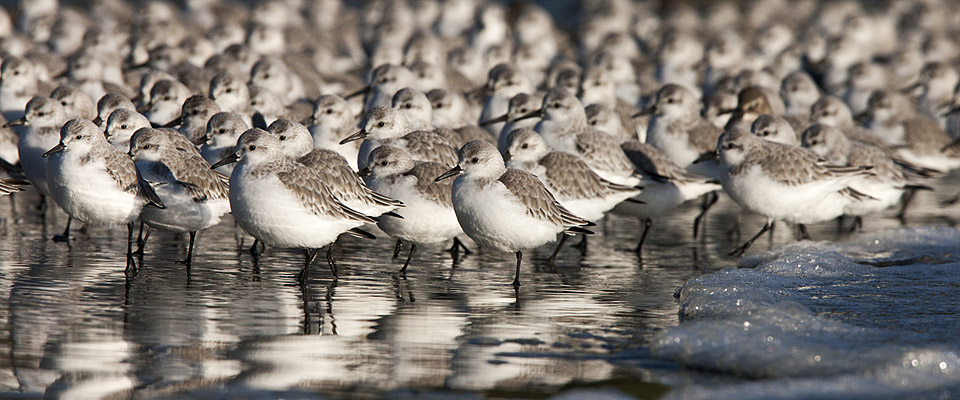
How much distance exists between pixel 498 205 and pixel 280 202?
5.03 feet

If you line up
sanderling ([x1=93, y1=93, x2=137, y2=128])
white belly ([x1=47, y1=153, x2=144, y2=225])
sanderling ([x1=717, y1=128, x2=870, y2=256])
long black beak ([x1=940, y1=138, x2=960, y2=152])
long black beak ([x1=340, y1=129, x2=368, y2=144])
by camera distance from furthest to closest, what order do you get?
long black beak ([x1=940, y1=138, x2=960, y2=152]) → sanderling ([x1=93, y1=93, x2=137, y2=128]) → sanderling ([x1=717, y1=128, x2=870, y2=256]) → long black beak ([x1=340, y1=129, x2=368, y2=144]) → white belly ([x1=47, y1=153, x2=144, y2=225])

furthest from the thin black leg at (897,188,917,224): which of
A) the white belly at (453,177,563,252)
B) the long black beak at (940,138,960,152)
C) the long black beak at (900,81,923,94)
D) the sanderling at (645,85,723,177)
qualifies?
the white belly at (453,177,563,252)

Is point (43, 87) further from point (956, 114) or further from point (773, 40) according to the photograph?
point (773, 40)

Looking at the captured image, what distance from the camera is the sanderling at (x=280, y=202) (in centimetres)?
804

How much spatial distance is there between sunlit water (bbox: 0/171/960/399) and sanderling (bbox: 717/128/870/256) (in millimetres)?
534

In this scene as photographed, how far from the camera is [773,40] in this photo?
81.5ft

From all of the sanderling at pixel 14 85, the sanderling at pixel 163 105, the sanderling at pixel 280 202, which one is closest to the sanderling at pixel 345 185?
the sanderling at pixel 280 202

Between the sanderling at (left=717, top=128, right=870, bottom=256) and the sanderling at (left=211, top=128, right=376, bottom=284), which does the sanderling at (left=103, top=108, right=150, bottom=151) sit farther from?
the sanderling at (left=717, top=128, right=870, bottom=256)

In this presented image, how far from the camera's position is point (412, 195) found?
892 cm

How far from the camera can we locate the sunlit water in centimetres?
599

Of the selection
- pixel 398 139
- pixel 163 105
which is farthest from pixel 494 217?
pixel 163 105

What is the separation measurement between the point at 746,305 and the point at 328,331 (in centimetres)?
261

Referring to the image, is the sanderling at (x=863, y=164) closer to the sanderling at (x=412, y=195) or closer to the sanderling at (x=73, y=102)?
the sanderling at (x=412, y=195)

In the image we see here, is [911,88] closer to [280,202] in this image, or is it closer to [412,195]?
[412,195]
